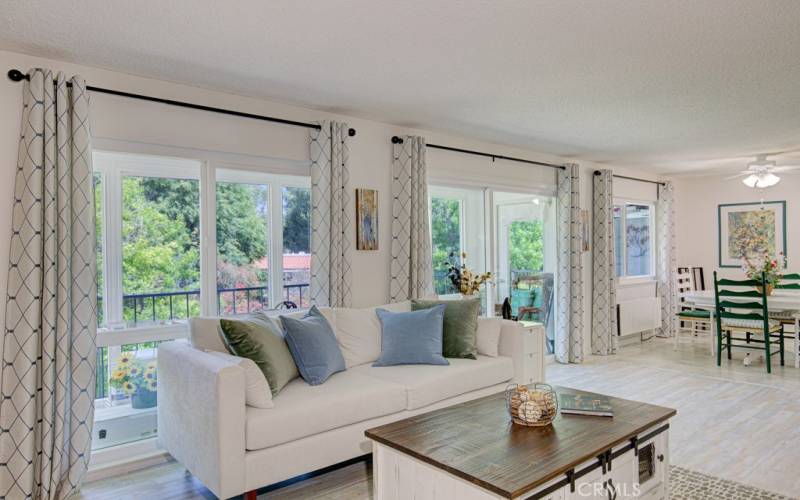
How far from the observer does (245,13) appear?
238cm

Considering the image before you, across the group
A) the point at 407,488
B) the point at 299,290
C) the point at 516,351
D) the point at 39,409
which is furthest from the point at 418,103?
the point at 39,409

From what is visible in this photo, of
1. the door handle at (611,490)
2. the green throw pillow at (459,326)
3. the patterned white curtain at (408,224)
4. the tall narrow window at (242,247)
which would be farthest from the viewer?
the patterned white curtain at (408,224)

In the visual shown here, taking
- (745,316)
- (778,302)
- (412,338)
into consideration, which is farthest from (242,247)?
(778,302)

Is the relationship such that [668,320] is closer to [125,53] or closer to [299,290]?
[299,290]

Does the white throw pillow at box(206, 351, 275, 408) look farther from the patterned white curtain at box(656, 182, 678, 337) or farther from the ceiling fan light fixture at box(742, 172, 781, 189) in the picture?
the patterned white curtain at box(656, 182, 678, 337)

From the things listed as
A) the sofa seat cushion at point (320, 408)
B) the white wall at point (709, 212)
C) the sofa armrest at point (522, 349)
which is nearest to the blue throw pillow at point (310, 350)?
the sofa seat cushion at point (320, 408)

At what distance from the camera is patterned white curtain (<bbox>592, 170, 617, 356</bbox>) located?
6453 millimetres

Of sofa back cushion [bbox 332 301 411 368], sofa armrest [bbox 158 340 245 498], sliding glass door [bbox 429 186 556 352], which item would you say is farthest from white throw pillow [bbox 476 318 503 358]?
sofa armrest [bbox 158 340 245 498]

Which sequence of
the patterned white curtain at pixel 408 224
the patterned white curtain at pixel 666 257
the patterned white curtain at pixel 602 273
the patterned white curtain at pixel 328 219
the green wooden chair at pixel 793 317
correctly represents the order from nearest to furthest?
the patterned white curtain at pixel 328 219
the patterned white curtain at pixel 408 224
the green wooden chair at pixel 793 317
the patterned white curtain at pixel 602 273
the patterned white curtain at pixel 666 257

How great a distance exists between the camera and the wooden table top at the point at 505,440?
1.85 meters

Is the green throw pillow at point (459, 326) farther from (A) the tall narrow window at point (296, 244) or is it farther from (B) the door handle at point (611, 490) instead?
(B) the door handle at point (611, 490)

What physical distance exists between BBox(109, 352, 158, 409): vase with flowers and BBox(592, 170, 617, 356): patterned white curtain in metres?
5.01

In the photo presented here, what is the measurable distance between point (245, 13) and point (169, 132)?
127 cm

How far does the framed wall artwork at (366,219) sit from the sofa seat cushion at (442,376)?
1.09 metres
